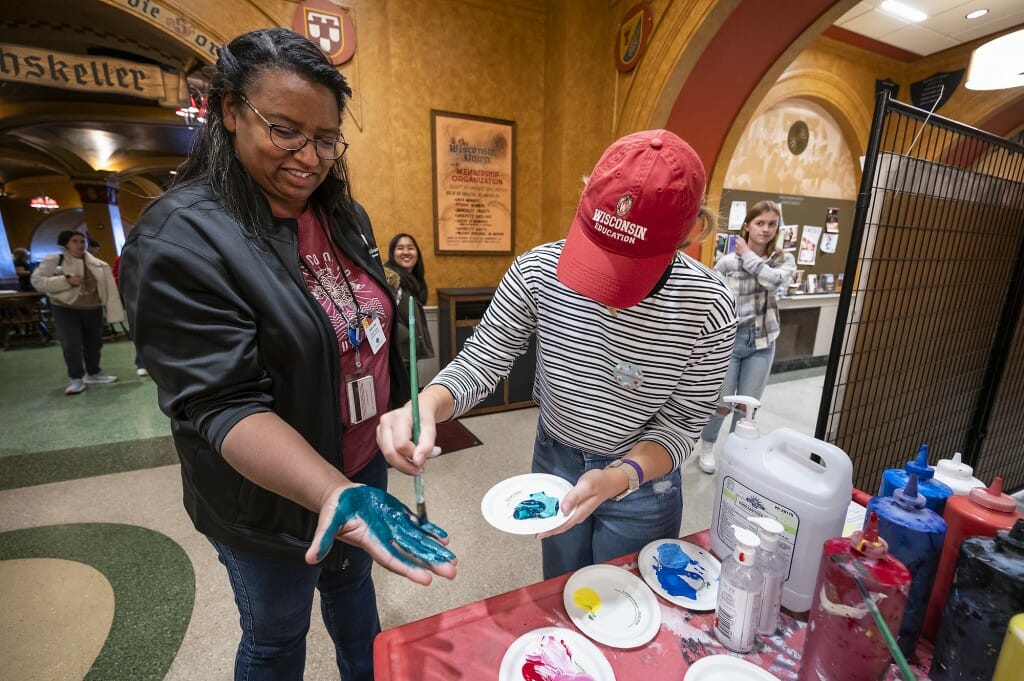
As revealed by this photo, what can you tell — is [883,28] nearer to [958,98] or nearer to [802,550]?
[958,98]

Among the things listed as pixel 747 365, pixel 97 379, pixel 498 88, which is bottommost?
pixel 97 379

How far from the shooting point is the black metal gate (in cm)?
146

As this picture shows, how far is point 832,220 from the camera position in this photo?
16.4 ft

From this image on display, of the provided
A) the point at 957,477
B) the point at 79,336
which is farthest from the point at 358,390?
the point at 79,336

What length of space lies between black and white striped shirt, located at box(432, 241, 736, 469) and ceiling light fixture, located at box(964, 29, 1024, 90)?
215 cm

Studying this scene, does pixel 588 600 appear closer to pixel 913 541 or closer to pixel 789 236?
pixel 913 541

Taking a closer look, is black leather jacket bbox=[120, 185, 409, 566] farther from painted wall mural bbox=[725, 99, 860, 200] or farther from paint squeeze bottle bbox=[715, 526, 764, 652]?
painted wall mural bbox=[725, 99, 860, 200]

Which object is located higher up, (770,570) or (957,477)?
(957,477)

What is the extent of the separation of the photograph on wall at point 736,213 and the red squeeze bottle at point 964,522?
4369 millimetres

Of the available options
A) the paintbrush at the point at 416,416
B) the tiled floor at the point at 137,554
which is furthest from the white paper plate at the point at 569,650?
the tiled floor at the point at 137,554

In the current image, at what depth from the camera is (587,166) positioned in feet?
11.8

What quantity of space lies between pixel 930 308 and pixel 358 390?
7.75 feet

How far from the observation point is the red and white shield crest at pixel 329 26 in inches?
115

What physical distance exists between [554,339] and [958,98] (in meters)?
6.50
